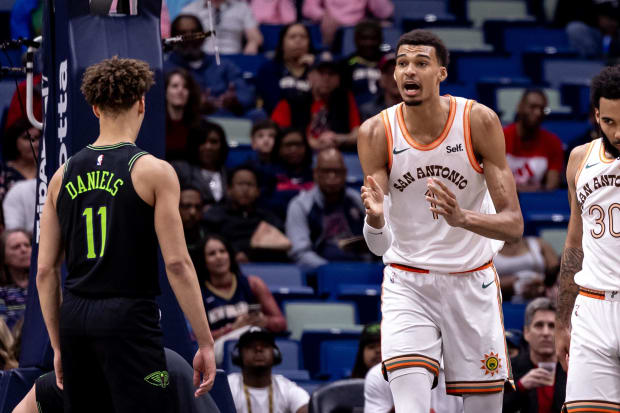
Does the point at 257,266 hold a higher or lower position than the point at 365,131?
lower

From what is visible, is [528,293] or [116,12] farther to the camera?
[528,293]

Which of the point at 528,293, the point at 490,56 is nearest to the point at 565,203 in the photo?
the point at 528,293

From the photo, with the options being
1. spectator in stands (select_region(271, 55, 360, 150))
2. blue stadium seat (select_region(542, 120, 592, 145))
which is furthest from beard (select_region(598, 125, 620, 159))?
blue stadium seat (select_region(542, 120, 592, 145))

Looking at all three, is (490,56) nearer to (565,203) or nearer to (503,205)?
(565,203)

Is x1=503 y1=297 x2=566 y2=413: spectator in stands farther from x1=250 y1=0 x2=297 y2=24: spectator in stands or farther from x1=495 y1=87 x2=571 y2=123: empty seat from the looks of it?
x1=250 y1=0 x2=297 y2=24: spectator in stands

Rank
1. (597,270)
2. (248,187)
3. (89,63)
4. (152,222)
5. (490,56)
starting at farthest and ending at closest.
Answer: (490,56)
(248,187)
(89,63)
(597,270)
(152,222)

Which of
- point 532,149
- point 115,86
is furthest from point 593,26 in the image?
point 115,86

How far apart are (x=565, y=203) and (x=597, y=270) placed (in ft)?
19.7

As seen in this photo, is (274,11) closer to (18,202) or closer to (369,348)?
(18,202)

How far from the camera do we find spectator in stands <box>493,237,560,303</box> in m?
9.59

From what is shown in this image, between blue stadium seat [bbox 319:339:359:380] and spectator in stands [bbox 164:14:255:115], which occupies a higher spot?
spectator in stands [bbox 164:14:255:115]

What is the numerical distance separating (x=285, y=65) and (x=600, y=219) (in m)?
7.30

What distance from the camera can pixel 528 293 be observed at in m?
9.58

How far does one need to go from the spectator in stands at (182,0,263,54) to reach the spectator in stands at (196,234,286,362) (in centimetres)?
439
